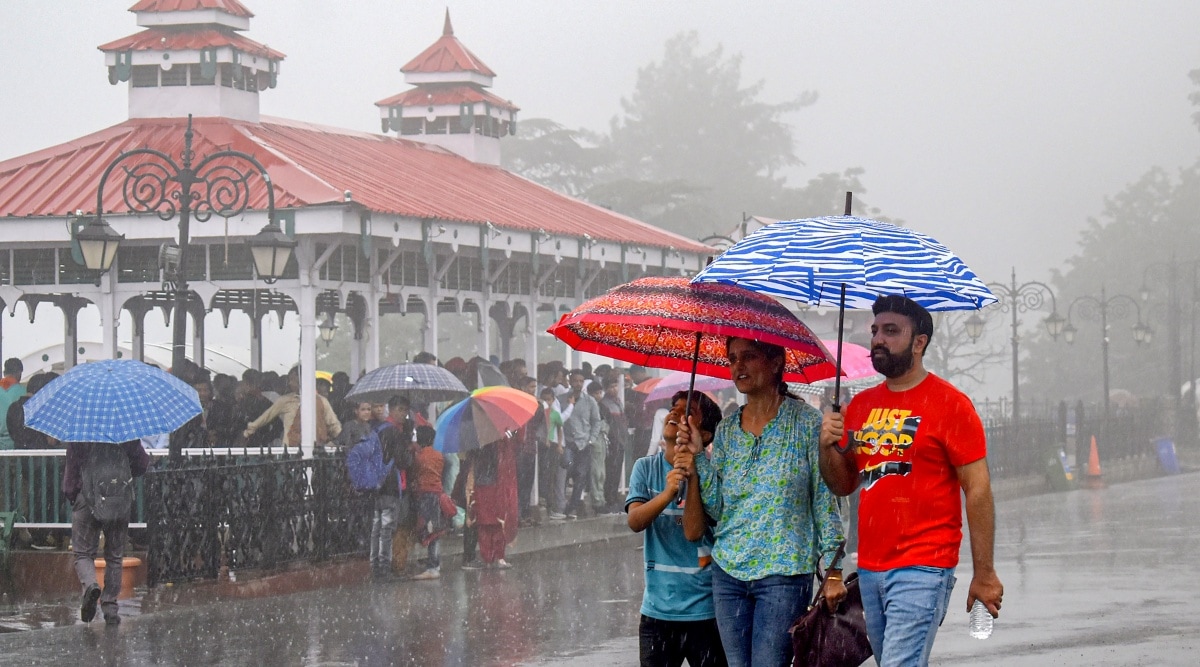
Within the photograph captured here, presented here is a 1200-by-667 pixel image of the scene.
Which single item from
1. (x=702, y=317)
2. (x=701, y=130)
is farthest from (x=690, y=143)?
(x=702, y=317)

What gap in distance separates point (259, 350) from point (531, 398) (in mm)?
12266

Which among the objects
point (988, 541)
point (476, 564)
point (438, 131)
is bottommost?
point (476, 564)

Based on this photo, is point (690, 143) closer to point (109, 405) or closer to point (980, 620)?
point (109, 405)

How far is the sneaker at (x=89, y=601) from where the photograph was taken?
41.1 feet

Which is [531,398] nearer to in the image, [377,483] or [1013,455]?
[377,483]

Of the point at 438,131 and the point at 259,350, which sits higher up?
the point at 438,131

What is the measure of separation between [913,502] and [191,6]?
17.9 m

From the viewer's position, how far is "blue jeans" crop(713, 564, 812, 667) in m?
5.95

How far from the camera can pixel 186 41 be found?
880 inches

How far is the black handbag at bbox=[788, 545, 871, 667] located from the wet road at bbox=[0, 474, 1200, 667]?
4.43 metres

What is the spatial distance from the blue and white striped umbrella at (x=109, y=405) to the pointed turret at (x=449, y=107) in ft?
54.8

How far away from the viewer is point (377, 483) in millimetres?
15242

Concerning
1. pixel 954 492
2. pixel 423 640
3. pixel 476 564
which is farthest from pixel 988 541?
pixel 476 564

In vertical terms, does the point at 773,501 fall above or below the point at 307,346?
below
